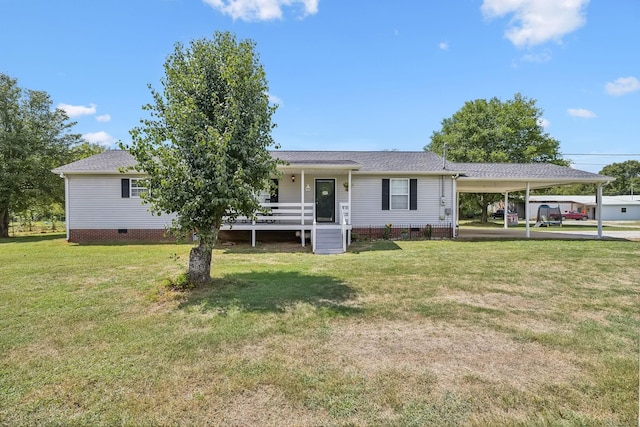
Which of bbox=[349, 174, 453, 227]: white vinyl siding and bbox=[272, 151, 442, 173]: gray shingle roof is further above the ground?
bbox=[272, 151, 442, 173]: gray shingle roof

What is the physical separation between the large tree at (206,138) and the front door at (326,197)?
7.75 metres

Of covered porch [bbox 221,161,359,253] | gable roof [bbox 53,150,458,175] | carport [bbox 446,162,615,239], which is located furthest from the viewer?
carport [bbox 446,162,615,239]

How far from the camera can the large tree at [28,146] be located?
688 inches

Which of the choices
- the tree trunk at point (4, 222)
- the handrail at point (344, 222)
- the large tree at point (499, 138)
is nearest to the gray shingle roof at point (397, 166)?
the handrail at point (344, 222)

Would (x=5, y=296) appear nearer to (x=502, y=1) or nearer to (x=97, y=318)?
(x=97, y=318)

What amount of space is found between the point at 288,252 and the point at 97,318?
679 cm

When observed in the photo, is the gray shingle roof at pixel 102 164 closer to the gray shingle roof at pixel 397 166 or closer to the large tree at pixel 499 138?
the gray shingle roof at pixel 397 166

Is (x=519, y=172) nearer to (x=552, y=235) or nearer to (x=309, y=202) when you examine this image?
(x=552, y=235)

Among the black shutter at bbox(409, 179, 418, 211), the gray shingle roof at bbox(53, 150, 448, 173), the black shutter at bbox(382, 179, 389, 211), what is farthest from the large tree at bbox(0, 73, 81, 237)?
the black shutter at bbox(409, 179, 418, 211)

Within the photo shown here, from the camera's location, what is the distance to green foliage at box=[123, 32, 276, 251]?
586cm

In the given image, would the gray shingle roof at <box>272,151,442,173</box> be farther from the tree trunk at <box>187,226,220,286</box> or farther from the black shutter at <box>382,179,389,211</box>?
the tree trunk at <box>187,226,220,286</box>

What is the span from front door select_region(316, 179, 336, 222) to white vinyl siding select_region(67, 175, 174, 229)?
6513 millimetres

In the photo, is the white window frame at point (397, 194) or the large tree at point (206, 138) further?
the white window frame at point (397, 194)

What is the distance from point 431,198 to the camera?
1450 cm
